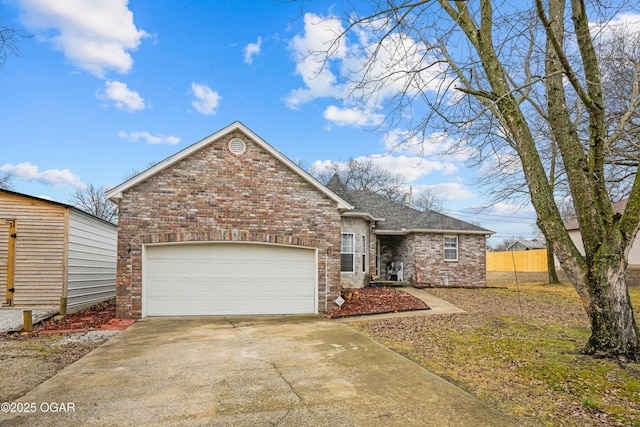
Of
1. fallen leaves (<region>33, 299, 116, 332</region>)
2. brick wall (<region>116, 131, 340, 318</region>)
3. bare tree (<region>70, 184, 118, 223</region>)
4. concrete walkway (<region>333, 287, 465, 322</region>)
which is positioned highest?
bare tree (<region>70, 184, 118, 223</region>)

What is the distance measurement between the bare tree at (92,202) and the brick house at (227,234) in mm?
32664

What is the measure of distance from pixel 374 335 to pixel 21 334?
7.82 meters

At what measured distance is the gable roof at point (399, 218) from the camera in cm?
1813

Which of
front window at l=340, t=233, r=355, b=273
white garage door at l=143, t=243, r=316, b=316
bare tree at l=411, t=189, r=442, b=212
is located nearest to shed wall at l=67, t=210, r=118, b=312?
white garage door at l=143, t=243, r=316, b=316

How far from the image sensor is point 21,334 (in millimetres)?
8484

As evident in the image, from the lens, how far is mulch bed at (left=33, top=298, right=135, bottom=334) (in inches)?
356

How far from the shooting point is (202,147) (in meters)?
10.8

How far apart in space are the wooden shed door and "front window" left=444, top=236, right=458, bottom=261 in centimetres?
1668

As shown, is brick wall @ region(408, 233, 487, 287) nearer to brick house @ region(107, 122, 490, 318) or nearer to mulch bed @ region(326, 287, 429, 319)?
mulch bed @ region(326, 287, 429, 319)

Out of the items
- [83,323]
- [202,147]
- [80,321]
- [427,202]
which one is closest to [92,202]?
[80,321]

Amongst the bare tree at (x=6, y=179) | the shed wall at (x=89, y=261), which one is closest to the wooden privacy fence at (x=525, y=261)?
the shed wall at (x=89, y=261)

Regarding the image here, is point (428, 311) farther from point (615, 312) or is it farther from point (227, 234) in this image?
point (227, 234)

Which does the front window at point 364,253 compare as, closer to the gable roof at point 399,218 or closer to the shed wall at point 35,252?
the gable roof at point 399,218

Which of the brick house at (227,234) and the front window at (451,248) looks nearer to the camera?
the brick house at (227,234)
